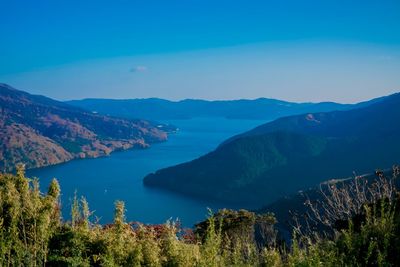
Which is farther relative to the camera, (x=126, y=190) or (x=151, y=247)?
(x=126, y=190)

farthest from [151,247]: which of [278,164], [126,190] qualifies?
[278,164]

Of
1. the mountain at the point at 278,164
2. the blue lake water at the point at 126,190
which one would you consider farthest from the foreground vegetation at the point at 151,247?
the mountain at the point at 278,164

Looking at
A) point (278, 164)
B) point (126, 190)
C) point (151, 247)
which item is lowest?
point (126, 190)

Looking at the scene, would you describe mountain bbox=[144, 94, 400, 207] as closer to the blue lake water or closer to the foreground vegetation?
the blue lake water

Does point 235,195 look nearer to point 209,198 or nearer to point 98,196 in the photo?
point 209,198

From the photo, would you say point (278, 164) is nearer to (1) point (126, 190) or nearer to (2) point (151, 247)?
(1) point (126, 190)

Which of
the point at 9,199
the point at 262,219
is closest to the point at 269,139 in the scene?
the point at 262,219

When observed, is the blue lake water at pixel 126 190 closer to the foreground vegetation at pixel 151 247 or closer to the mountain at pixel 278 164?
the mountain at pixel 278 164

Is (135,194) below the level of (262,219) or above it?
below

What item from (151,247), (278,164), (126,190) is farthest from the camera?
(278,164)
